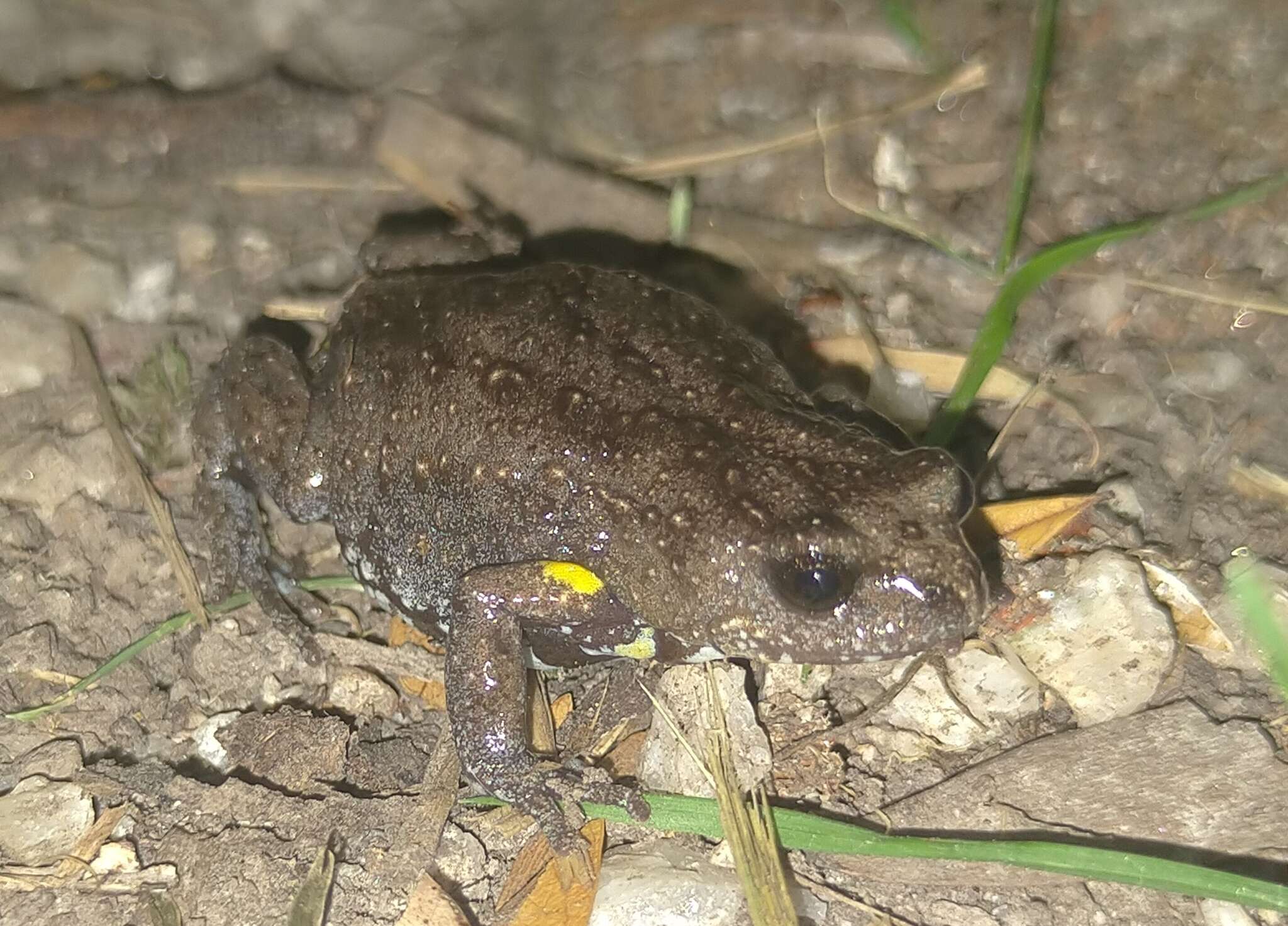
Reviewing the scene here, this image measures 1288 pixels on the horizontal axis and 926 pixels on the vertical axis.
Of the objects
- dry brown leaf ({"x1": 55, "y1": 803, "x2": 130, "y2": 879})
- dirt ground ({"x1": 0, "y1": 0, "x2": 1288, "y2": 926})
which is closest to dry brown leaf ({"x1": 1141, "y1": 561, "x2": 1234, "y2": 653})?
dirt ground ({"x1": 0, "y1": 0, "x2": 1288, "y2": 926})

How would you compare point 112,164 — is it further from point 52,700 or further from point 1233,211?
point 1233,211

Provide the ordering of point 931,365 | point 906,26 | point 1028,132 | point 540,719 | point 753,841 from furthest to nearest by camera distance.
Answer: point 906,26 < point 931,365 < point 1028,132 < point 540,719 < point 753,841

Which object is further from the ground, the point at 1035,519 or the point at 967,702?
the point at 1035,519

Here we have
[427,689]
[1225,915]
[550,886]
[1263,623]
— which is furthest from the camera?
[427,689]

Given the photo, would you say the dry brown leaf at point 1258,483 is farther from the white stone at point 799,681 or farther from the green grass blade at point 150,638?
the green grass blade at point 150,638

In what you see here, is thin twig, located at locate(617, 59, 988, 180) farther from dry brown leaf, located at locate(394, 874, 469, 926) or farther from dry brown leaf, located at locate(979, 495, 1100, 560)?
dry brown leaf, located at locate(394, 874, 469, 926)

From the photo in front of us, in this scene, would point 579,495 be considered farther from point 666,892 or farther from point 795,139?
point 795,139

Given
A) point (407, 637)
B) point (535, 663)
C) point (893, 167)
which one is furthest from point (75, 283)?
point (893, 167)

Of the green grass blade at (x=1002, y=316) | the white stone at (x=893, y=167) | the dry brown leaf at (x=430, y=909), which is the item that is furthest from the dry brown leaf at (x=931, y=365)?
the dry brown leaf at (x=430, y=909)
